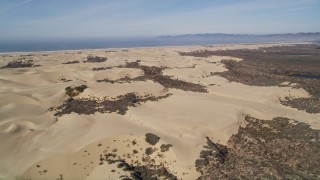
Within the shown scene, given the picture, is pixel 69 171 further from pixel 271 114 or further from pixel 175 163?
pixel 271 114

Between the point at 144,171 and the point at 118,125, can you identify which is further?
the point at 118,125

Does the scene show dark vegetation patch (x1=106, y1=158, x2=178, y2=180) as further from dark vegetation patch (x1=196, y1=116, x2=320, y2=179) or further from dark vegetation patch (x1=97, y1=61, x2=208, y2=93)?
dark vegetation patch (x1=97, y1=61, x2=208, y2=93)

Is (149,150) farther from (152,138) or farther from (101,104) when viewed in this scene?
(101,104)

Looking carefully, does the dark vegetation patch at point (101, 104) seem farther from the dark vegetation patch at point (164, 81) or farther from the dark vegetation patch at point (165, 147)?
the dark vegetation patch at point (165, 147)

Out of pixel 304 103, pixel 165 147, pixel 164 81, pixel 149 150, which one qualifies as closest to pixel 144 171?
pixel 149 150

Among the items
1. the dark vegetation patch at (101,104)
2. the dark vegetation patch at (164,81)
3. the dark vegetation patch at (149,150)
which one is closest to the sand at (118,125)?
the dark vegetation patch at (149,150)

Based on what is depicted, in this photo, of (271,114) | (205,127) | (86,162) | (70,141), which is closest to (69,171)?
(86,162)
